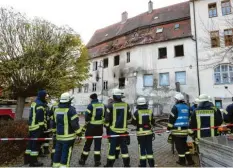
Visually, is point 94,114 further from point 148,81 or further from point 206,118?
point 148,81

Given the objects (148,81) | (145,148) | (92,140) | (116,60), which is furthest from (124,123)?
(116,60)

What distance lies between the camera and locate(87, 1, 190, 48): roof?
24.0 metres

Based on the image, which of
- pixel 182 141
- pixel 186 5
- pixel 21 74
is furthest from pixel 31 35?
pixel 186 5

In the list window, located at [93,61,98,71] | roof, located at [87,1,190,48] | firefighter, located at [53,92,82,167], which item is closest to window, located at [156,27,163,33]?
roof, located at [87,1,190,48]

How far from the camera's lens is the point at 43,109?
19.6 feet

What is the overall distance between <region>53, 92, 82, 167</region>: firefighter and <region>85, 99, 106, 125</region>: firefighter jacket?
1178 millimetres

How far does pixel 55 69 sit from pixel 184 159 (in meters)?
8.07

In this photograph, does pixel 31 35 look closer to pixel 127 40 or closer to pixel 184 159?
pixel 184 159

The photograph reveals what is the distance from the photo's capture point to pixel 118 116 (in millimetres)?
5570

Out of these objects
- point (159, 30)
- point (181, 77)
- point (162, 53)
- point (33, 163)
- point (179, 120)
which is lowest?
point (33, 163)

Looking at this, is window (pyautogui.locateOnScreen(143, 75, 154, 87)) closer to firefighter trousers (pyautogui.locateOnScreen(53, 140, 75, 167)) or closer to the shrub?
the shrub

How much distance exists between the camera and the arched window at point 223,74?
1900 centimetres

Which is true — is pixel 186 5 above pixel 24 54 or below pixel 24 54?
above

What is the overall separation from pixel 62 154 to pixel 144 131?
2.20 metres
